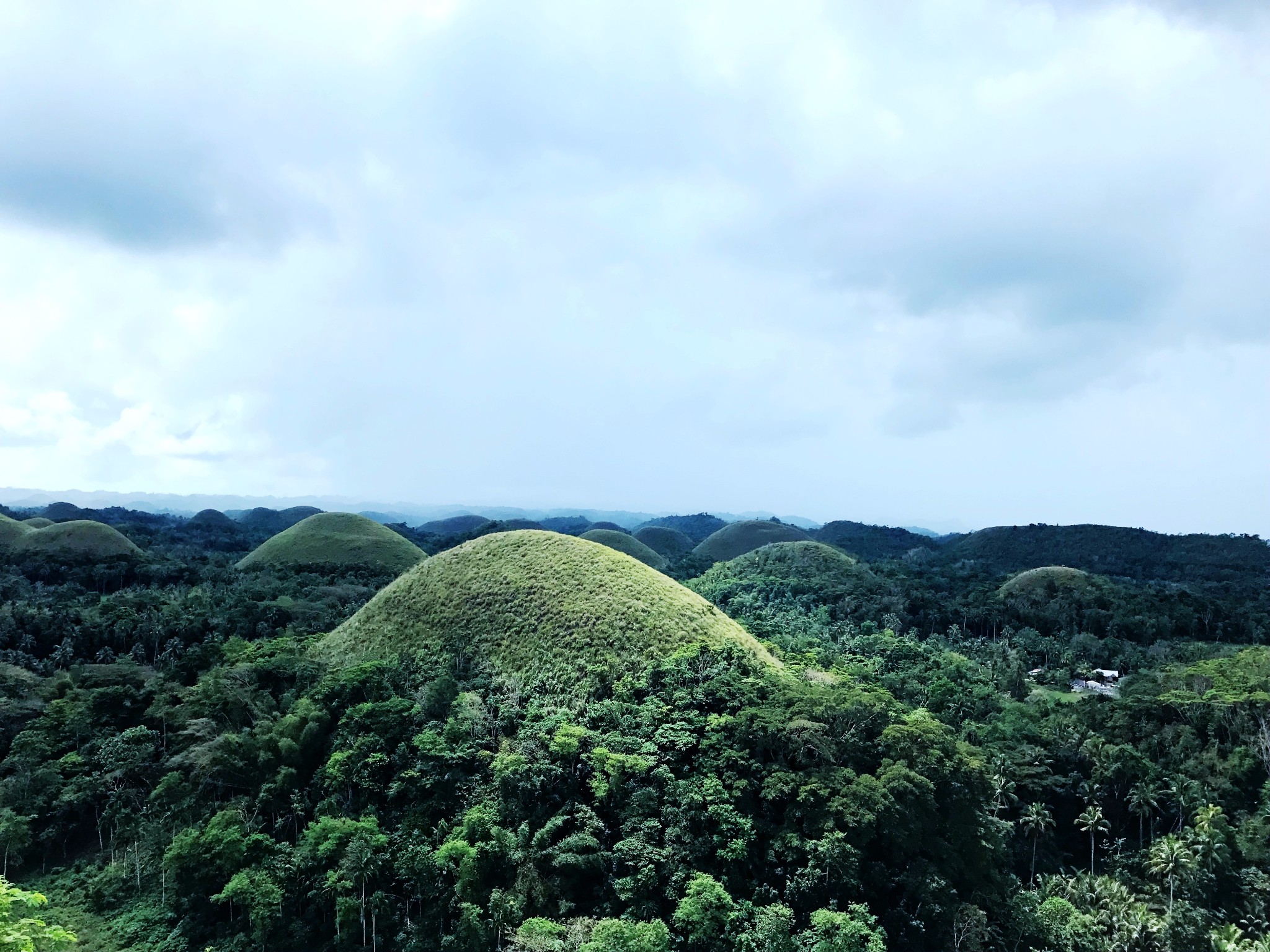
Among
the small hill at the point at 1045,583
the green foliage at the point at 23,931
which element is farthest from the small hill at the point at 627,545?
the green foliage at the point at 23,931

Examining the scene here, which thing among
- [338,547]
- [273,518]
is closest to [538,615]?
[338,547]

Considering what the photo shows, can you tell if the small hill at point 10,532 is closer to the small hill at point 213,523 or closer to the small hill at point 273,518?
the small hill at point 213,523

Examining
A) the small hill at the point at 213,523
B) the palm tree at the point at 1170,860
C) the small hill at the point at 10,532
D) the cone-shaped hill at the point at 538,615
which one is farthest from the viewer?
the small hill at the point at 213,523

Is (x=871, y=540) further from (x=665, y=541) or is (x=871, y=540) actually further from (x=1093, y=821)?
(x=1093, y=821)

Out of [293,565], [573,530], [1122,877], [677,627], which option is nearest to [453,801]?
[677,627]

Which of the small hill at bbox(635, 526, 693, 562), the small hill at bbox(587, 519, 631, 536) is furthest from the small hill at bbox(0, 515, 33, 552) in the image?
the small hill at bbox(635, 526, 693, 562)

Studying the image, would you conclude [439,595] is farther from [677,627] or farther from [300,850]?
[300,850]

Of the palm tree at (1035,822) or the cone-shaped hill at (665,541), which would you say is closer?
the palm tree at (1035,822)
